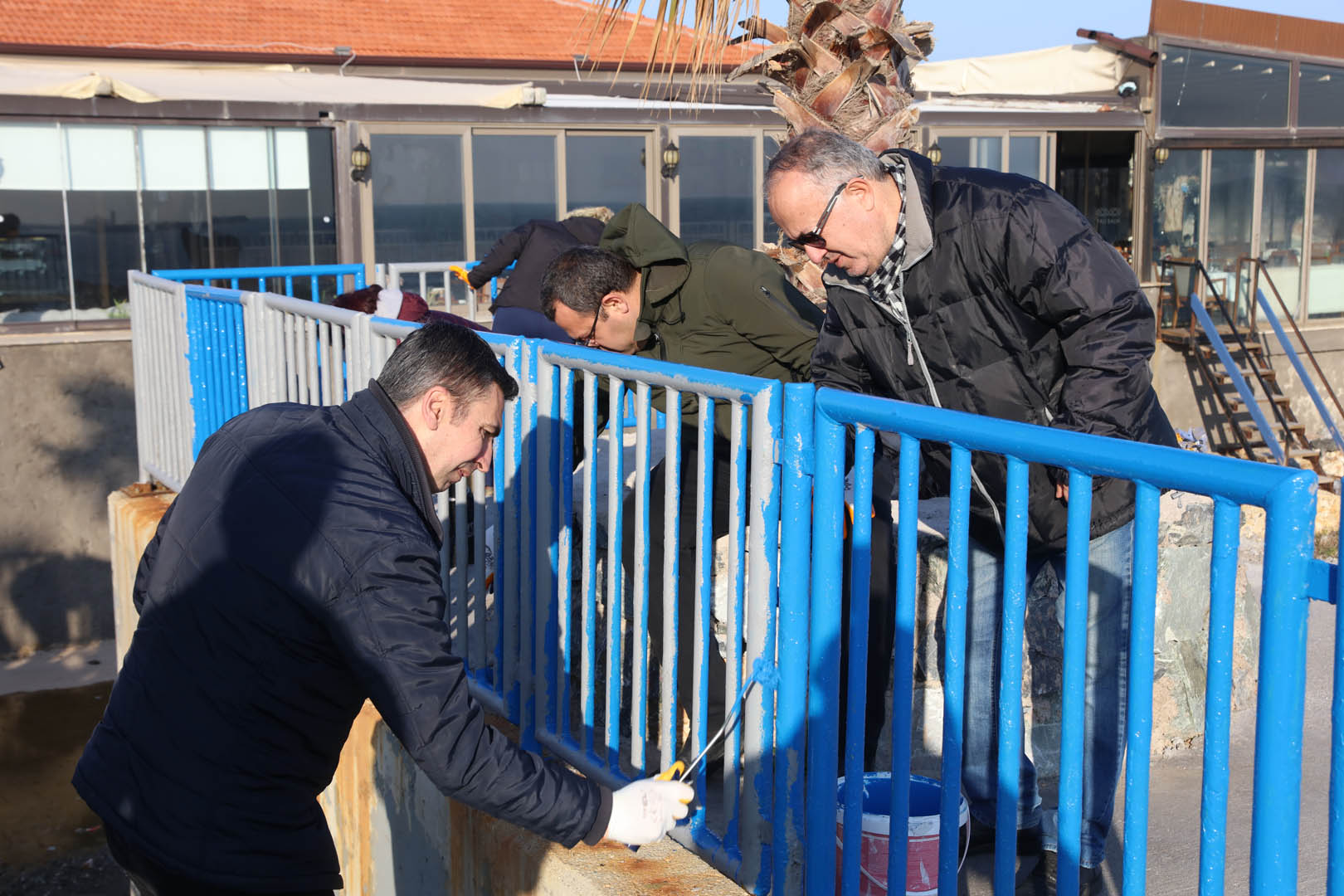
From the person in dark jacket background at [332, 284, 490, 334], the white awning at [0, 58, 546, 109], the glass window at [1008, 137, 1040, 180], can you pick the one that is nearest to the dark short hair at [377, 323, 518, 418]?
the person in dark jacket background at [332, 284, 490, 334]

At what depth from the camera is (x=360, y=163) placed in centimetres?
1248

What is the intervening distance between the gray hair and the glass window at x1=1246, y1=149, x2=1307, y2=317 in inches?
622

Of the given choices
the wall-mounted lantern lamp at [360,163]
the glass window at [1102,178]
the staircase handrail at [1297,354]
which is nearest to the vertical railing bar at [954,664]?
the wall-mounted lantern lamp at [360,163]

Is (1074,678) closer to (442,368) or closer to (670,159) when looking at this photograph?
(442,368)

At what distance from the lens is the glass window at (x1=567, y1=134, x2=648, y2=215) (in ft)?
44.8

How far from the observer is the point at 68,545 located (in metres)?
11.8

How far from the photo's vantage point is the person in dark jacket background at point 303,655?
90.1 inches

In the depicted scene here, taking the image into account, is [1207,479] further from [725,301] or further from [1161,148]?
[1161,148]

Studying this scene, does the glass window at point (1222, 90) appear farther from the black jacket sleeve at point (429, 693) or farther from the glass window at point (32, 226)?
the black jacket sleeve at point (429, 693)

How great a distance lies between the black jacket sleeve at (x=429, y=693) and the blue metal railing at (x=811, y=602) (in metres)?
0.41

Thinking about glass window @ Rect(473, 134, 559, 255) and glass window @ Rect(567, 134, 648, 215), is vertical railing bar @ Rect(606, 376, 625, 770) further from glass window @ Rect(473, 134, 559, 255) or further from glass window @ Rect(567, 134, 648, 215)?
glass window @ Rect(567, 134, 648, 215)

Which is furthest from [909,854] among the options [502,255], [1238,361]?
[1238,361]

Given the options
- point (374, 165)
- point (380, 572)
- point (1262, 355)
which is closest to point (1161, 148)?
point (1262, 355)

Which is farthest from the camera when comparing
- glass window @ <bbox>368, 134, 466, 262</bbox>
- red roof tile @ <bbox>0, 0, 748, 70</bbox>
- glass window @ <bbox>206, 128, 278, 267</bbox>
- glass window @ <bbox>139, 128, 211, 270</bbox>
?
red roof tile @ <bbox>0, 0, 748, 70</bbox>
